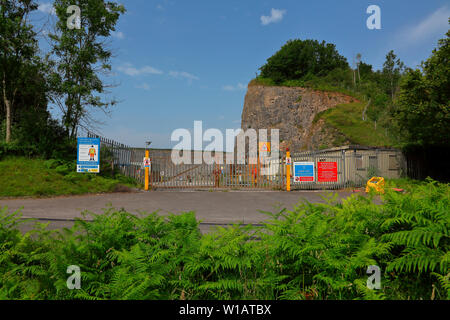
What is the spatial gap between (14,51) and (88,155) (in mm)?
8250

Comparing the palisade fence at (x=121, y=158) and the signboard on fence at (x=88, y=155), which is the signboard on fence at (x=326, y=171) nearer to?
the palisade fence at (x=121, y=158)

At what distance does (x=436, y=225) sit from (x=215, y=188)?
50.2ft

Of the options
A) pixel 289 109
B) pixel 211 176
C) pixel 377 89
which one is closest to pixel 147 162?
pixel 211 176

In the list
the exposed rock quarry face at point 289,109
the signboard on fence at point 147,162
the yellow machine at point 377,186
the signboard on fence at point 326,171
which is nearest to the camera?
the yellow machine at point 377,186

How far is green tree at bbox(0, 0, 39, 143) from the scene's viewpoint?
14.7 meters

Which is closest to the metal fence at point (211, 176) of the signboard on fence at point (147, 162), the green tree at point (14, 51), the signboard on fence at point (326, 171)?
the signboard on fence at point (147, 162)

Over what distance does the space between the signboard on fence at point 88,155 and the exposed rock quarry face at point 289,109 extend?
3511cm

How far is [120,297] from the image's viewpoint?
5.48ft

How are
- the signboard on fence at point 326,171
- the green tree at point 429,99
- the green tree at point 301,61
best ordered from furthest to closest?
the green tree at point 301,61, the signboard on fence at point 326,171, the green tree at point 429,99

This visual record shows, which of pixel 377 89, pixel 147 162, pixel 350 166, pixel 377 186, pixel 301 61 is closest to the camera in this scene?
pixel 377 186

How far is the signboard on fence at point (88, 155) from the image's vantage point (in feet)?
47.1

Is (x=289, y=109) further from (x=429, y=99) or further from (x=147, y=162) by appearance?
(x=147, y=162)

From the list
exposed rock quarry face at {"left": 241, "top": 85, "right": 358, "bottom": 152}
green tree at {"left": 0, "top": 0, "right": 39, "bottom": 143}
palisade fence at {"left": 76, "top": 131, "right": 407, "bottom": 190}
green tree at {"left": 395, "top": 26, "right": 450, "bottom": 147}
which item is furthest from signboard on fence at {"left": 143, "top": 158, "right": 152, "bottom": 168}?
exposed rock quarry face at {"left": 241, "top": 85, "right": 358, "bottom": 152}

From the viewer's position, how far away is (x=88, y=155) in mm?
14477
